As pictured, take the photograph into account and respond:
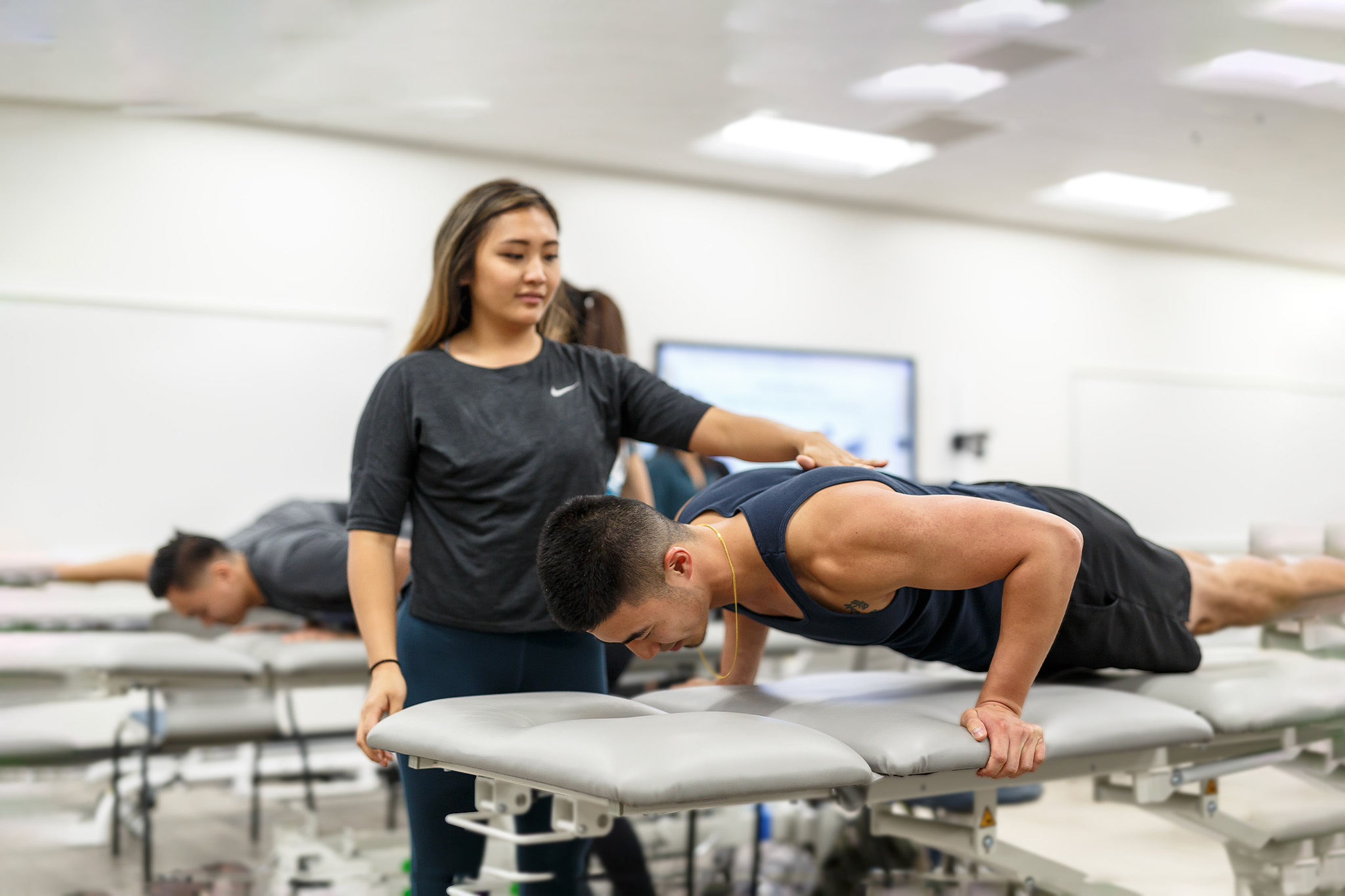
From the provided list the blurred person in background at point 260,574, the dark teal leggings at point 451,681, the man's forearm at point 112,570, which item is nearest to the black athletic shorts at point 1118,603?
the dark teal leggings at point 451,681

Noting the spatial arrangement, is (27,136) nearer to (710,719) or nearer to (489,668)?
(489,668)

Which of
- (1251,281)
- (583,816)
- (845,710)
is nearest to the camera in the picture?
(583,816)

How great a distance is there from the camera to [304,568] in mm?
2465

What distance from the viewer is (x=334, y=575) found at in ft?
7.87

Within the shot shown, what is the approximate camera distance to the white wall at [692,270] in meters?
3.61

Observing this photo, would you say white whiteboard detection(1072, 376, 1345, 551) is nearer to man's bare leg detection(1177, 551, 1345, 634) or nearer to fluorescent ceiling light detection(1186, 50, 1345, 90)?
man's bare leg detection(1177, 551, 1345, 634)

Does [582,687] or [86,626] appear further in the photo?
[86,626]

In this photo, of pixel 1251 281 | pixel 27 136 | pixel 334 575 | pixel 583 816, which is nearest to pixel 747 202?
pixel 1251 281

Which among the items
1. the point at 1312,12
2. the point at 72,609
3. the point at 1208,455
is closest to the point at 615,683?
the point at 72,609

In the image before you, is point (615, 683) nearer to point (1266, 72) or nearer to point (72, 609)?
point (72, 609)

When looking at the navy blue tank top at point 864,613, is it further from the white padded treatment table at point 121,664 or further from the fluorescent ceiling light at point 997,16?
the fluorescent ceiling light at point 997,16

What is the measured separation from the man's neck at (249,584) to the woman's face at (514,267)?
5.05ft

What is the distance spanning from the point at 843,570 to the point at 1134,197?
11.8ft

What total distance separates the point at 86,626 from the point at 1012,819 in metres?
2.42
